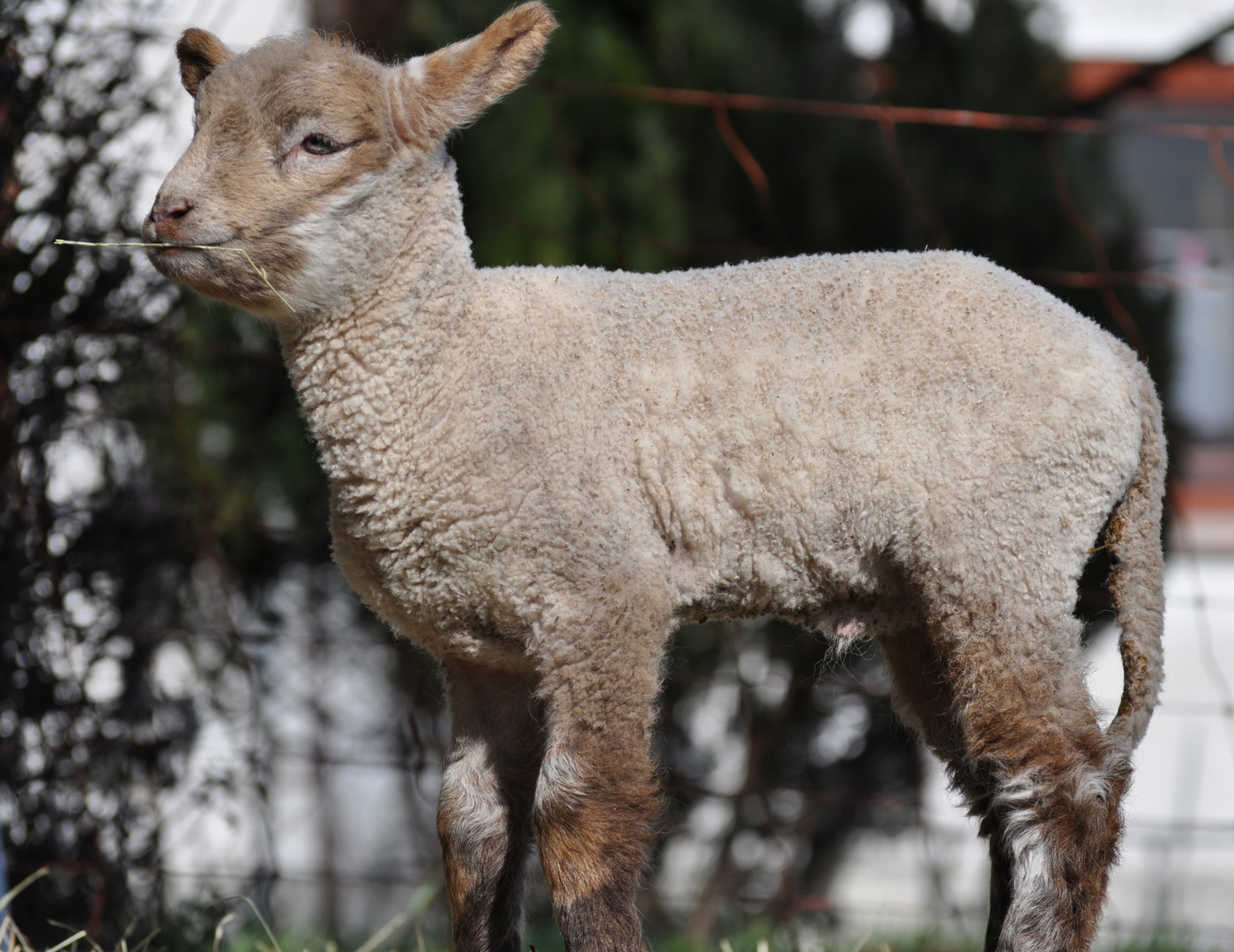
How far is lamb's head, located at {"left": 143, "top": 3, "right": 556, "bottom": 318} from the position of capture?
6.64 feet

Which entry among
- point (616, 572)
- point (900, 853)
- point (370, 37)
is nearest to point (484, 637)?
point (616, 572)

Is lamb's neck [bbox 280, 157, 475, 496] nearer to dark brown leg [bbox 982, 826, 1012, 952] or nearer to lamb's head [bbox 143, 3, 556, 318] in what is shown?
lamb's head [bbox 143, 3, 556, 318]

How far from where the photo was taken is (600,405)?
2.15m

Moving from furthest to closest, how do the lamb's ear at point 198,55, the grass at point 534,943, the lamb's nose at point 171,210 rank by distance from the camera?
the grass at point 534,943 → the lamb's ear at point 198,55 → the lamb's nose at point 171,210

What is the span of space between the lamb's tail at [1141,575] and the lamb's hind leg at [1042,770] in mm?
139

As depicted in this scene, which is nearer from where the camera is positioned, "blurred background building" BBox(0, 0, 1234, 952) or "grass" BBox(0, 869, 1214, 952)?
"grass" BBox(0, 869, 1214, 952)

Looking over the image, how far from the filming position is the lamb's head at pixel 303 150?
2.02 meters

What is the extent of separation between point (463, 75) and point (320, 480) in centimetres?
301

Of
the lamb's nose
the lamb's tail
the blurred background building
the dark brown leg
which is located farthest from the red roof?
the lamb's nose

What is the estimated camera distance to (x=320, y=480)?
491cm

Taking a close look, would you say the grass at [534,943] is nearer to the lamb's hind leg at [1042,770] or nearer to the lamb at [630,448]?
the lamb's hind leg at [1042,770]

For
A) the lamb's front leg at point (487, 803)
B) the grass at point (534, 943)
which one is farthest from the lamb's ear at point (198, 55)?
the grass at point (534, 943)

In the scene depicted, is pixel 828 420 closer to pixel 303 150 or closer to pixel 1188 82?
pixel 303 150

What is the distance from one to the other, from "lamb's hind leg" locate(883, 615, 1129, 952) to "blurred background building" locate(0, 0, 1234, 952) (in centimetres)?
32
